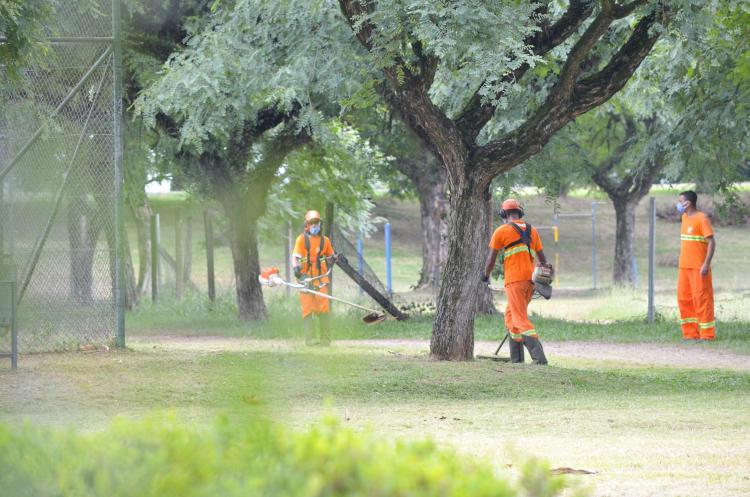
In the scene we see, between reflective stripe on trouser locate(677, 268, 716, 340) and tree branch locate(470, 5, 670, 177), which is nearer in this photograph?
tree branch locate(470, 5, 670, 177)

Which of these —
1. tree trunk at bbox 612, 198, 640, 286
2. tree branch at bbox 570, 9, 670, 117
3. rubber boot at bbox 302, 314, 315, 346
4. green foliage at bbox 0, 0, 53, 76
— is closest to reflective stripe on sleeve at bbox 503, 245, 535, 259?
tree branch at bbox 570, 9, 670, 117

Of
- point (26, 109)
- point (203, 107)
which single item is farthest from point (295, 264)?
point (26, 109)

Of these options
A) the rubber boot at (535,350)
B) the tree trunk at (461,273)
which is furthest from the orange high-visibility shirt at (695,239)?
the tree trunk at (461,273)

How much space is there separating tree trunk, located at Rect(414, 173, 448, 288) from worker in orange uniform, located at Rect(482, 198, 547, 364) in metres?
12.8

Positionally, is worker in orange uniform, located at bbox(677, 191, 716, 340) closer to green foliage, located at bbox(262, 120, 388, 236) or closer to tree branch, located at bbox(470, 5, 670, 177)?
tree branch, located at bbox(470, 5, 670, 177)

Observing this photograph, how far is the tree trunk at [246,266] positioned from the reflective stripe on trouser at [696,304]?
7.89 meters

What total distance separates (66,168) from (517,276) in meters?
5.37

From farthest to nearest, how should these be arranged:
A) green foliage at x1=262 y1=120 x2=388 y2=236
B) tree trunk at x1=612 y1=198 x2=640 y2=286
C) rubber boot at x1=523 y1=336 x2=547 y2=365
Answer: tree trunk at x1=612 y1=198 x2=640 y2=286, green foliage at x1=262 y1=120 x2=388 y2=236, rubber boot at x1=523 y1=336 x2=547 y2=365

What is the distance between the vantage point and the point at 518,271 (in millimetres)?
14156

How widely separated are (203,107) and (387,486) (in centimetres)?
1582

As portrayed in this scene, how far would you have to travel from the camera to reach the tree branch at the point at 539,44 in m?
14.0

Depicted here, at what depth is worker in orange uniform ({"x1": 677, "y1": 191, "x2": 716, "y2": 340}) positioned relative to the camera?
18.0m

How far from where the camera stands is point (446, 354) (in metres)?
14.1

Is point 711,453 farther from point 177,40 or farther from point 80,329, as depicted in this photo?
point 177,40
